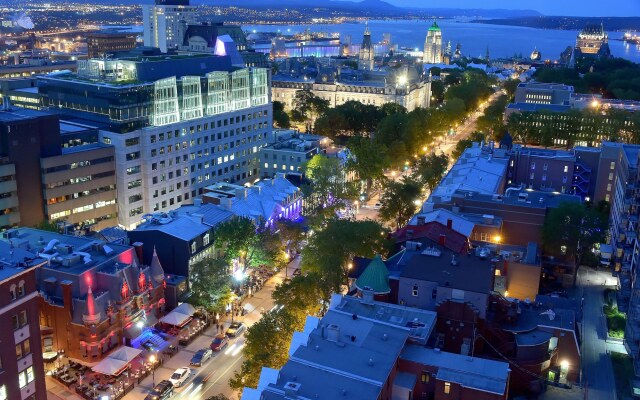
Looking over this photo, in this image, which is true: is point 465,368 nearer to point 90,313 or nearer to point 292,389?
point 292,389

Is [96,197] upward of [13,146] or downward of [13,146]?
downward

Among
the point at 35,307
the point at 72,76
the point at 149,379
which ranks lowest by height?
the point at 149,379

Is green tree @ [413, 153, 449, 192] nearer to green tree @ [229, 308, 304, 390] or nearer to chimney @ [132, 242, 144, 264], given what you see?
chimney @ [132, 242, 144, 264]

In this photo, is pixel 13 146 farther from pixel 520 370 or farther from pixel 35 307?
pixel 520 370

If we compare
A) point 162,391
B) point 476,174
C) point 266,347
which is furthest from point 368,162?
point 162,391

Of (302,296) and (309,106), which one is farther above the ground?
(309,106)

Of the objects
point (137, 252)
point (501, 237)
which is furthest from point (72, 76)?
point (501, 237)

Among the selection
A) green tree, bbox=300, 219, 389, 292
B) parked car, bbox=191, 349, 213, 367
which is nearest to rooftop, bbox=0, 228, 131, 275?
parked car, bbox=191, 349, 213, 367
